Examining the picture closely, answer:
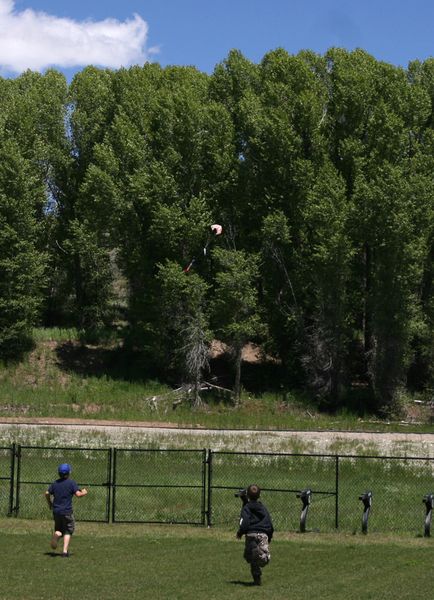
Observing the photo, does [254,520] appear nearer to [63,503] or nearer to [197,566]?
[197,566]

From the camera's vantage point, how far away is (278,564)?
17812mm

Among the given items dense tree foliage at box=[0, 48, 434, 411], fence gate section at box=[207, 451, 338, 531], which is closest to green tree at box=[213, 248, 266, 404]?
dense tree foliage at box=[0, 48, 434, 411]

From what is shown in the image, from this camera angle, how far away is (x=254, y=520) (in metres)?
15.3

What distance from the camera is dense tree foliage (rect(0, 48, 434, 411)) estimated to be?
5331cm

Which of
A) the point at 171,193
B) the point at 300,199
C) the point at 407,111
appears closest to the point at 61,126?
the point at 171,193

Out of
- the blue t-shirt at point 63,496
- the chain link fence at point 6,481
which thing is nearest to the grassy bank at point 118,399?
the chain link fence at point 6,481

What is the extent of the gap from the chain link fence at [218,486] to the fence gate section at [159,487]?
3cm

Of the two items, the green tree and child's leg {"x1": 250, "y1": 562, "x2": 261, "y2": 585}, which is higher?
the green tree

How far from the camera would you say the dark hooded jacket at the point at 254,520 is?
15.2 meters

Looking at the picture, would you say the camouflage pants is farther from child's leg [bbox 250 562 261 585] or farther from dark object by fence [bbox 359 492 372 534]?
dark object by fence [bbox 359 492 372 534]

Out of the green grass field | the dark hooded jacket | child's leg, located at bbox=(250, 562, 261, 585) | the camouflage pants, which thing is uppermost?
the dark hooded jacket

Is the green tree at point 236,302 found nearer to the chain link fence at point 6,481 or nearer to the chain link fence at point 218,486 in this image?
the chain link fence at point 218,486

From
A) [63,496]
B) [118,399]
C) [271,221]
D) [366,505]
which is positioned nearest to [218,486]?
[366,505]

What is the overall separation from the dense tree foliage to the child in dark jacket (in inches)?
1498
